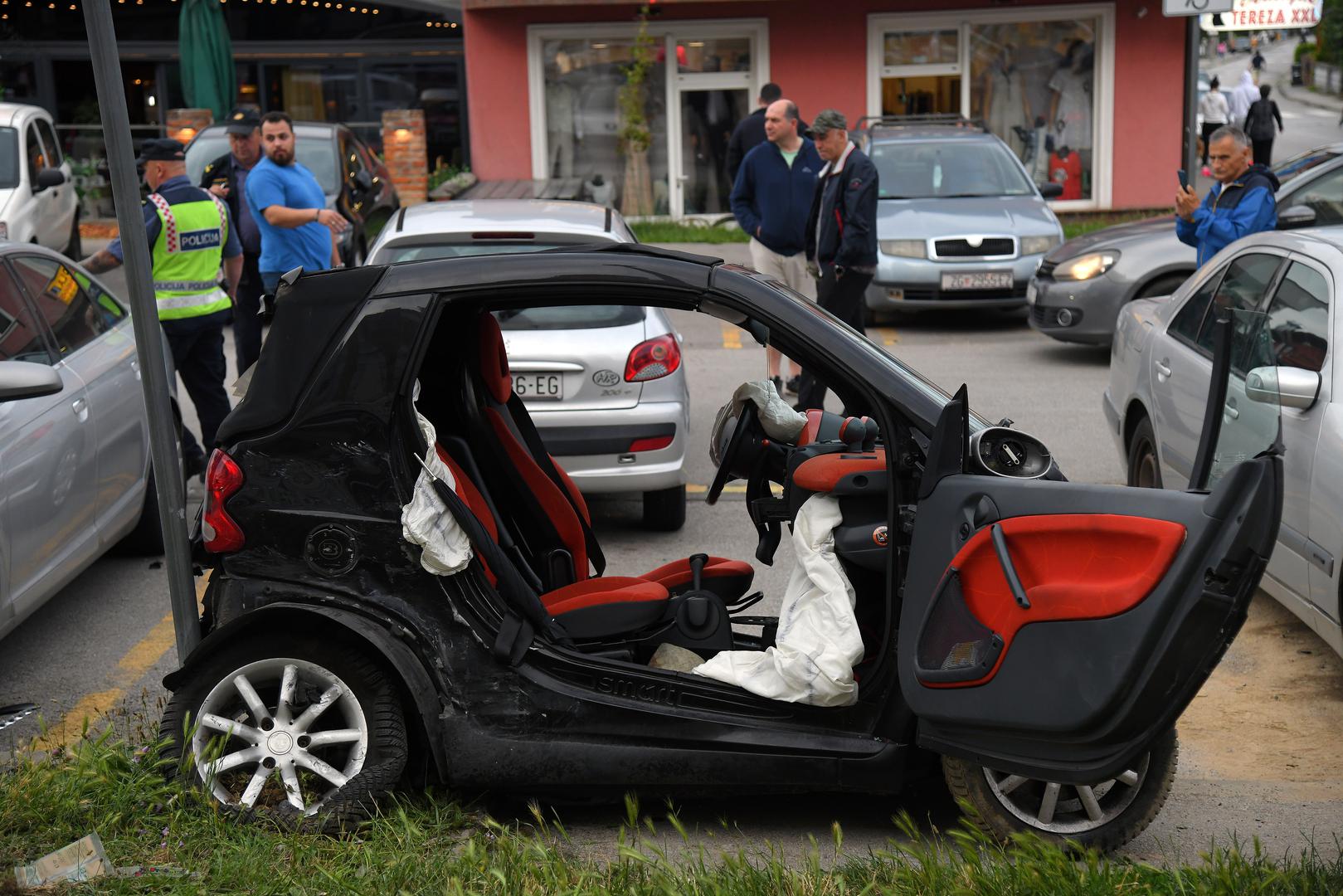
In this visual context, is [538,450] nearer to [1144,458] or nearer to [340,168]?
[1144,458]

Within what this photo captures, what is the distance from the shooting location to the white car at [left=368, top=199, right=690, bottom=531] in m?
6.84

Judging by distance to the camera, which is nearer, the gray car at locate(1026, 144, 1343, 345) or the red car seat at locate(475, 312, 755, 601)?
the red car seat at locate(475, 312, 755, 601)

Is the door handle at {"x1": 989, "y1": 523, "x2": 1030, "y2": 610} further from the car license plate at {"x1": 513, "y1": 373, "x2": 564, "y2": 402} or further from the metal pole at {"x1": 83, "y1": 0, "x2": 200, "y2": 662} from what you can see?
the car license plate at {"x1": 513, "y1": 373, "x2": 564, "y2": 402}

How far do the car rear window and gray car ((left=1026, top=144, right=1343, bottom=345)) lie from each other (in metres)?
5.15

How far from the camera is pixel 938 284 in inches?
498

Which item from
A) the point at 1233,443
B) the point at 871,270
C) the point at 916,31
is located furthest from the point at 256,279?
the point at 916,31

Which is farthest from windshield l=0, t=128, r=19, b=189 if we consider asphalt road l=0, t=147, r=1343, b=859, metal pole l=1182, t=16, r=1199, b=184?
metal pole l=1182, t=16, r=1199, b=184

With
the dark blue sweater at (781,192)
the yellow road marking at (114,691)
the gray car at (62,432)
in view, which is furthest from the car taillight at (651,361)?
the dark blue sweater at (781,192)

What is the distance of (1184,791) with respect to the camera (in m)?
4.45

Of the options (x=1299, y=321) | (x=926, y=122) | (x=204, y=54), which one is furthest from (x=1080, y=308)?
(x=204, y=54)

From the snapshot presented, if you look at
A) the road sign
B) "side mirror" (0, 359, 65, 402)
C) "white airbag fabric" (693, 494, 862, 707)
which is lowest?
"white airbag fabric" (693, 494, 862, 707)

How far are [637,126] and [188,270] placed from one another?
1279 centimetres

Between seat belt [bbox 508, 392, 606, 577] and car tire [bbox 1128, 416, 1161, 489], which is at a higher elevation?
seat belt [bbox 508, 392, 606, 577]

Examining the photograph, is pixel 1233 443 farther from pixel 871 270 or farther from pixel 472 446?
pixel 871 270
